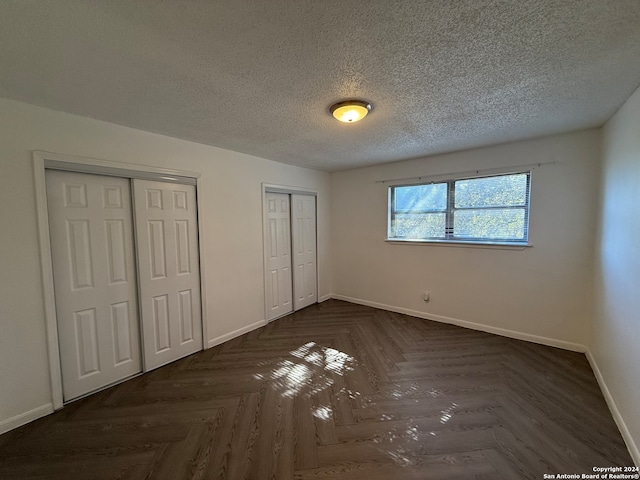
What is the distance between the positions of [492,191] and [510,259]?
876 millimetres

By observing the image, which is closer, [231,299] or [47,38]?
[47,38]

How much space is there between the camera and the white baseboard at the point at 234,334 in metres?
3.13

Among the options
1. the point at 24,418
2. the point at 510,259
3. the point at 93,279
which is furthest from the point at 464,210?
the point at 24,418

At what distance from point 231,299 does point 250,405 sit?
1.45 m

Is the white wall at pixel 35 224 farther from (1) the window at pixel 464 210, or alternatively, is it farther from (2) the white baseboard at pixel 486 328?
(1) the window at pixel 464 210

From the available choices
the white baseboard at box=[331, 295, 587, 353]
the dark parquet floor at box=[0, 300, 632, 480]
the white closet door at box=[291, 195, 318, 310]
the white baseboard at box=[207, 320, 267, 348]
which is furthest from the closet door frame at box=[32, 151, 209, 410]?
the white baseboard at box=[331, 295, 587, 353]

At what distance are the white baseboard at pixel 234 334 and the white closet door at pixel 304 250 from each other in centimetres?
80

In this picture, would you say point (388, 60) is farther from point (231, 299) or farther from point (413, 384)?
point (231, 299)

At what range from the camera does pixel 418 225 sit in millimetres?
3982

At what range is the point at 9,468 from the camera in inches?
62.7

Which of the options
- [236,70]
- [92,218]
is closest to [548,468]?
[236,70]

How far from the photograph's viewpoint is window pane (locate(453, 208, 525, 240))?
316cm

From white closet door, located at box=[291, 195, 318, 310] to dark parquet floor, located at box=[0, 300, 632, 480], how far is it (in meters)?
1.51

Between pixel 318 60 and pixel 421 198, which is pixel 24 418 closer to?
pixel 318 60
